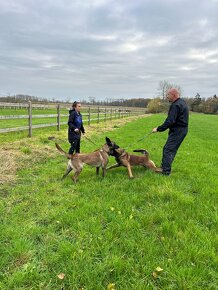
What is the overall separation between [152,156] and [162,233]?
5652mm

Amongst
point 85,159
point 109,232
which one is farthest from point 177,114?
point 109,232

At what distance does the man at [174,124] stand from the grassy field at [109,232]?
0.54m

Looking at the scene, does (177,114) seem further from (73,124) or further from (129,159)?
(73,124)

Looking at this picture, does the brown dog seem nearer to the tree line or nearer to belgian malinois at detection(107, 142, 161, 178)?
belgian malinois at detection(107, 142, 161, 178)

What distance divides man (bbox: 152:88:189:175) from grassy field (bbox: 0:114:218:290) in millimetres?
541

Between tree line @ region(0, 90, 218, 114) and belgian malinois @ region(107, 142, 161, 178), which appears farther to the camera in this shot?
tree line @ region(0, 90, 218, 114)

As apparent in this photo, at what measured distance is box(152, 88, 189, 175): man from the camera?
642 centimetres

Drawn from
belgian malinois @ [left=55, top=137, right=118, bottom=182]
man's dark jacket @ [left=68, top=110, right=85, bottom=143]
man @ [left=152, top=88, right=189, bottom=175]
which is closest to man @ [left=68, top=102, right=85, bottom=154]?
man's dark jacket @ [left=68, top=110, right=85, bottom=143]

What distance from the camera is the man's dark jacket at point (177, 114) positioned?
21.0ft

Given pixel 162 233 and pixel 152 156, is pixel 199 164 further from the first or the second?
pixel 162 233

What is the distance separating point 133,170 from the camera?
7.29 meters

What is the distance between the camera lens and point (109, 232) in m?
3.71

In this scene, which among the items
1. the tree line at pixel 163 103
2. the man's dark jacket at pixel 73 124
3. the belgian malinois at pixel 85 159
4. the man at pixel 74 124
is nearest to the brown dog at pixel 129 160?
the belgian malinois at pixel 85 159

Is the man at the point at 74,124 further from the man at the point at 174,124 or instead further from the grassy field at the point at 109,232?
the man at the point at 174,124
